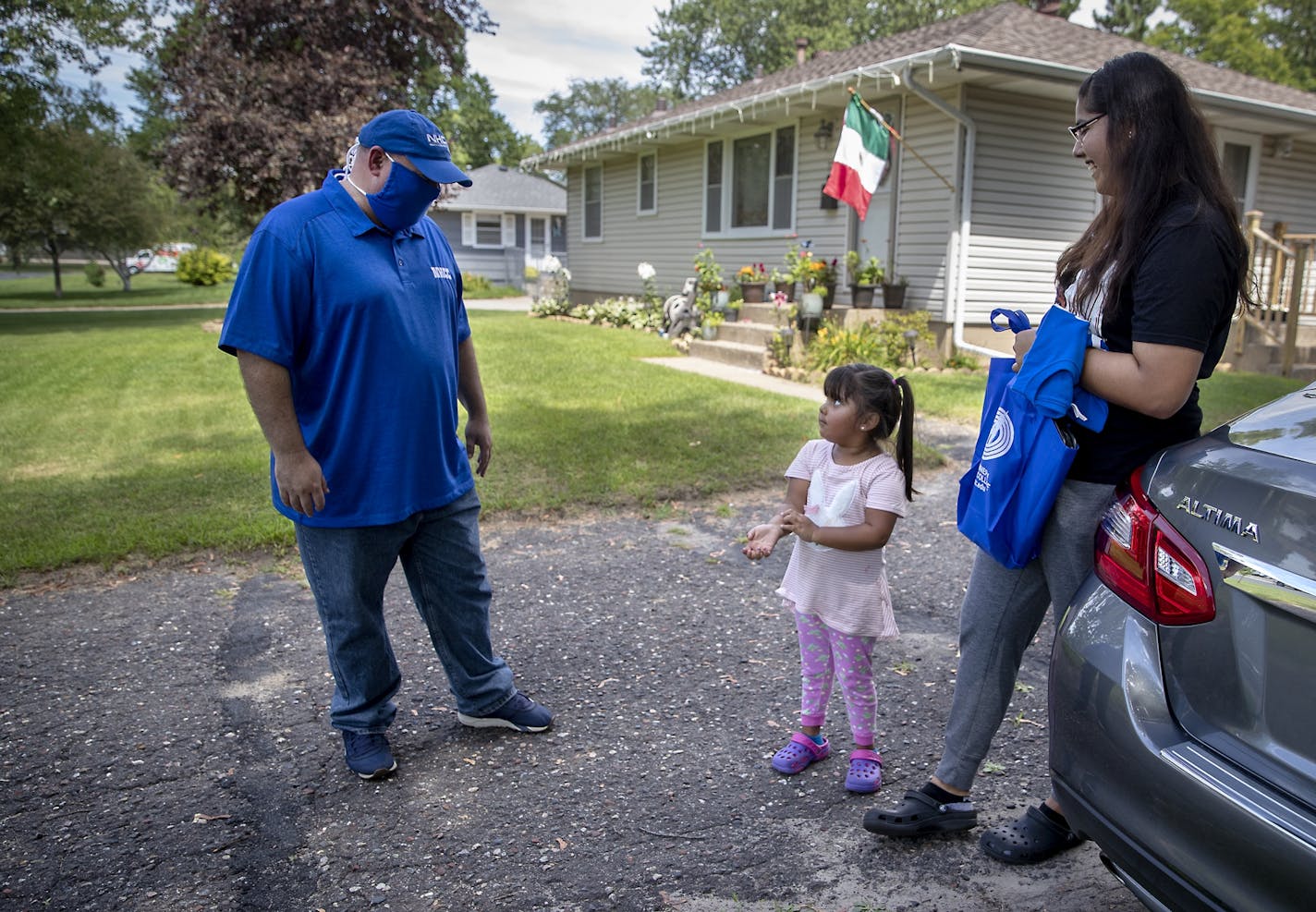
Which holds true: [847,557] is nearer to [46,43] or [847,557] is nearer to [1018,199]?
[1018,199]

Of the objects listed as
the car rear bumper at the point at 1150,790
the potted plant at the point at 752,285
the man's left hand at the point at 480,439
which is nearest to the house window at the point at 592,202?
the potted plant at the point at 752,285

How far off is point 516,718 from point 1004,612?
1626mm

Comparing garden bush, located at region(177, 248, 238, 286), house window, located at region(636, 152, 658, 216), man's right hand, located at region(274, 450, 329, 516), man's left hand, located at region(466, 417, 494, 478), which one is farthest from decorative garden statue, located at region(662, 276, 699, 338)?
garden bush, located at region(177, 248, 238, 286)

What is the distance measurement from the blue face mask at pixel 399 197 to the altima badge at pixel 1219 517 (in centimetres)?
206

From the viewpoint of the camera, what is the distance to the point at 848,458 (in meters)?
2.74

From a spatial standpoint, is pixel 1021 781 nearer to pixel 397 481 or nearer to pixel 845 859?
pixel 845 859

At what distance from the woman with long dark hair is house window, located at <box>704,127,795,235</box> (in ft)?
41.7

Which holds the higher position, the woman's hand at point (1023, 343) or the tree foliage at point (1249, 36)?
the tree foliage at point (1249, 36)

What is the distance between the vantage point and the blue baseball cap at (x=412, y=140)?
2689 millimetres

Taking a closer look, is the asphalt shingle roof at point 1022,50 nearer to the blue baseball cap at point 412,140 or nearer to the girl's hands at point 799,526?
the blue baseball cap at point 412,140

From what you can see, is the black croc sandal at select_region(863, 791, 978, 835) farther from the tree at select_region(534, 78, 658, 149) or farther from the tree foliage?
the tree at select_region(534, 78, 658, 149)

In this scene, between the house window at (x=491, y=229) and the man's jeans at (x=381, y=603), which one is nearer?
the man's jeans at (x=381, y=603)

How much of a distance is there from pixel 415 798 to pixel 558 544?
8.07ft

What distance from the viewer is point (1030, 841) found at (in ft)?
8.11
